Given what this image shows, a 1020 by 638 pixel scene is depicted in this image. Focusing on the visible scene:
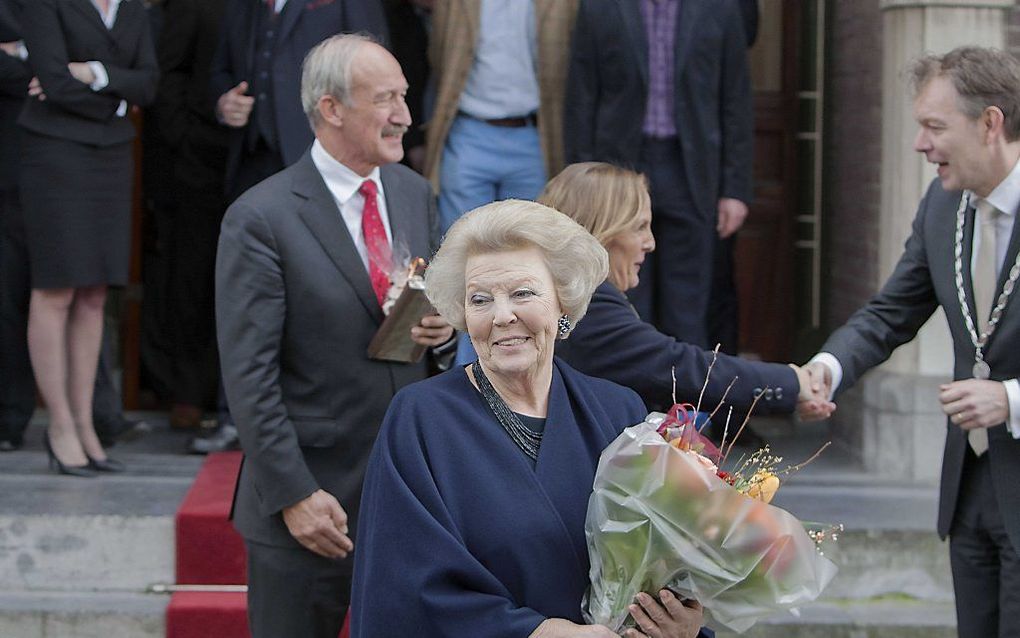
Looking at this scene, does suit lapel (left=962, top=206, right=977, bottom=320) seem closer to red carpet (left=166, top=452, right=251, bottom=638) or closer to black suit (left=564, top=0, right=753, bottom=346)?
black suit (left=564, top=0, right=753, bottom=346)

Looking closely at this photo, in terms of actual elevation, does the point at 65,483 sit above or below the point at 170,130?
below

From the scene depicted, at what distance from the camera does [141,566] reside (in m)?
5.99

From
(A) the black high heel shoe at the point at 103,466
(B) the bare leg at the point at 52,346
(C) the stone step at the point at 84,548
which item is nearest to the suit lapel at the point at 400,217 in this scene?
(C) the stone step at the point at 84,548

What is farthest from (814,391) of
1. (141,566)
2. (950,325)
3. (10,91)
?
(10,91)

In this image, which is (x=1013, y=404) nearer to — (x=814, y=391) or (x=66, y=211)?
(x=814, y=391)

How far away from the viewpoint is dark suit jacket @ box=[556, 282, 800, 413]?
423 centimetres

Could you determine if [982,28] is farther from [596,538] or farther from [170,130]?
[596,538]

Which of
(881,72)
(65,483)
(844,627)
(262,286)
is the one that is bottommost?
(844,627)

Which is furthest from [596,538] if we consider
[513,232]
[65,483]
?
Result: [65,483]

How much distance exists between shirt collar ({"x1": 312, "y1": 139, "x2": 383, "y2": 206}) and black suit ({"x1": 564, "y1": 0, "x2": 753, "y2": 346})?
2.35 m

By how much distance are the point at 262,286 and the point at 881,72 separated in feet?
11.9

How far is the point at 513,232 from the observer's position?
333cm

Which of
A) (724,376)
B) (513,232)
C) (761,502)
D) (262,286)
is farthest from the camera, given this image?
(724,376)

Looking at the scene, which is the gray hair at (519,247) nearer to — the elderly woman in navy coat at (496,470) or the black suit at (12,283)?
the elderly woman in navy coat at (496,470)
